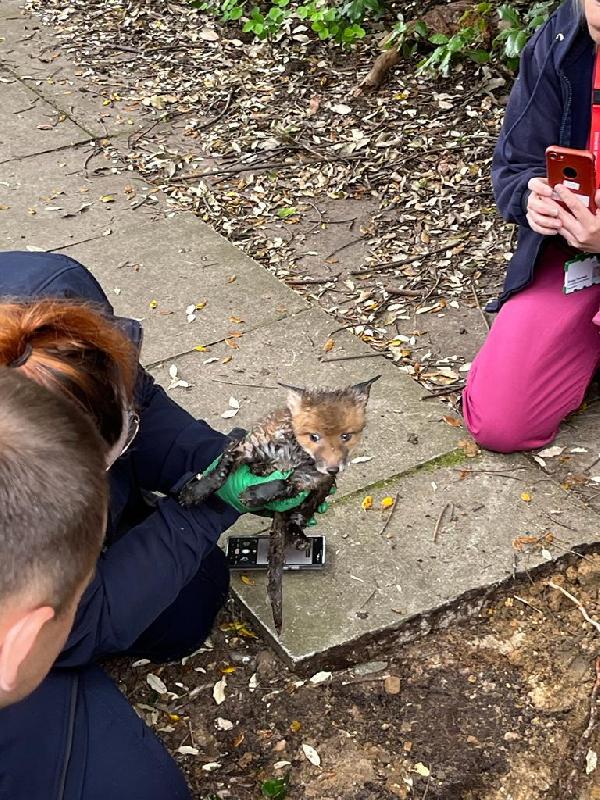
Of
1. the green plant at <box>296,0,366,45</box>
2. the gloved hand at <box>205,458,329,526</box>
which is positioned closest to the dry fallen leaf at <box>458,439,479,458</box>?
the gloved hand at <box>205,458,329,526</box>

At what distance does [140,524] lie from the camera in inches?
106

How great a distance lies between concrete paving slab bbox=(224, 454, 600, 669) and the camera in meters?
3.02

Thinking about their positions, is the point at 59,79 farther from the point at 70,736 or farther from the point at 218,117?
the point at 70,736

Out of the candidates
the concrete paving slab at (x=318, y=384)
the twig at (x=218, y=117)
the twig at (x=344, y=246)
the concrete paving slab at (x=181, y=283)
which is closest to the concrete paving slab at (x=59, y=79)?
the twig at (x=218, y=117)

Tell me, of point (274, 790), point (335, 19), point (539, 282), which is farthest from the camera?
point (335, 19)

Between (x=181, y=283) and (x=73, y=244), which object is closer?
(x=181, y=283)

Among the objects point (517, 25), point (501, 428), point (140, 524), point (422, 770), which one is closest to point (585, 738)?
point (422, 770)

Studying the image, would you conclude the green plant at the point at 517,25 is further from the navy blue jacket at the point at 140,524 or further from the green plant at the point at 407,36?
the navy blue jacket at the point at 140,524

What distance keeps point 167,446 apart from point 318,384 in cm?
112

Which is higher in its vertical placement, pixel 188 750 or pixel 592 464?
pixel 592 464

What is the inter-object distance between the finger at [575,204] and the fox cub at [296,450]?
45.2 inches

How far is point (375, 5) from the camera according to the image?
6887 mm

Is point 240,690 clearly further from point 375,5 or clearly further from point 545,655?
point 375,5

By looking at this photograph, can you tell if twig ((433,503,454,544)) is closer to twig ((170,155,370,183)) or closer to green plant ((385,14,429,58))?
twig ((170,155,370,183))
